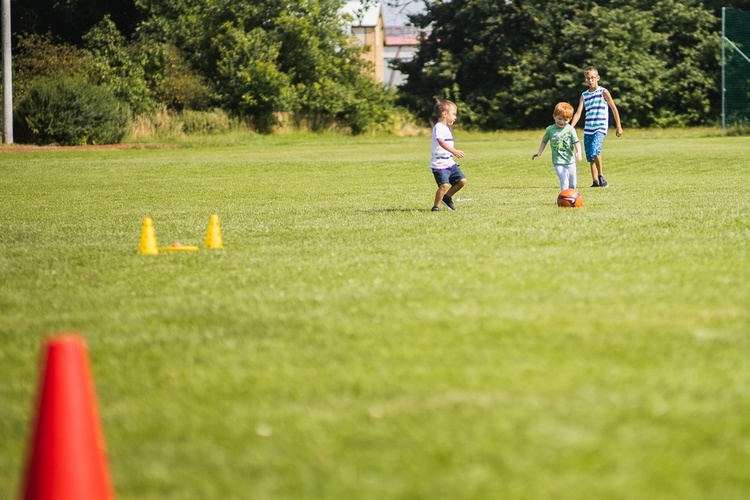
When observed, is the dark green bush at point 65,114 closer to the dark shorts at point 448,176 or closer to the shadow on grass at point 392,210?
the shadow on grass at point 392,210

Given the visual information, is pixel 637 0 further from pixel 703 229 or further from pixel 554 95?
pixel 703 229

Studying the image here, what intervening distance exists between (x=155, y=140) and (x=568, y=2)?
2444 centimetres

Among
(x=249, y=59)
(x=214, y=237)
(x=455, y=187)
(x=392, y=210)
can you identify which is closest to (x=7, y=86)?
(x=249, y=59)

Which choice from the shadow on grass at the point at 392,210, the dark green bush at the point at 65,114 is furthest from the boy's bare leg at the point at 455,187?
the dark green bush at the point at 65,114

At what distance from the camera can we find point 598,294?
634 cm

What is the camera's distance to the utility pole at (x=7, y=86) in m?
33.6

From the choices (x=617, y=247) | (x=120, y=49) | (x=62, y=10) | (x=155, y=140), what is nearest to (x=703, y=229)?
(x=617, y=247)

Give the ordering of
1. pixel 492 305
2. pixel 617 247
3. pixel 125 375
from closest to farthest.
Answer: pixel 125 375
pixel 492 305
pixel 617 247

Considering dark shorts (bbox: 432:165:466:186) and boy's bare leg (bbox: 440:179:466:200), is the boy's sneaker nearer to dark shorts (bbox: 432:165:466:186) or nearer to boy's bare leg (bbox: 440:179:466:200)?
boy's bare leg (bbox: 440:179:466:200)

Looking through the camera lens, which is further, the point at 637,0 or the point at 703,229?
the point at 637,0

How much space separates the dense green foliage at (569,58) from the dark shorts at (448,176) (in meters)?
38.1

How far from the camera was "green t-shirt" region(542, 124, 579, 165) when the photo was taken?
1438cm

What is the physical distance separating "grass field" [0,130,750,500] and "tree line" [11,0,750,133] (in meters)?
36.0

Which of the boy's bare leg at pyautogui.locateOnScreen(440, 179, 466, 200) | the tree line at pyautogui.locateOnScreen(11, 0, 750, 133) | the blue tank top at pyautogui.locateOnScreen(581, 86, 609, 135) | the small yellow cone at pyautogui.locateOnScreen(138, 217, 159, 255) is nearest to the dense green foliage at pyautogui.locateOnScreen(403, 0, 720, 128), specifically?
the tree line at pyautogui.locateOnScreen(11, 0, 750, 133)
